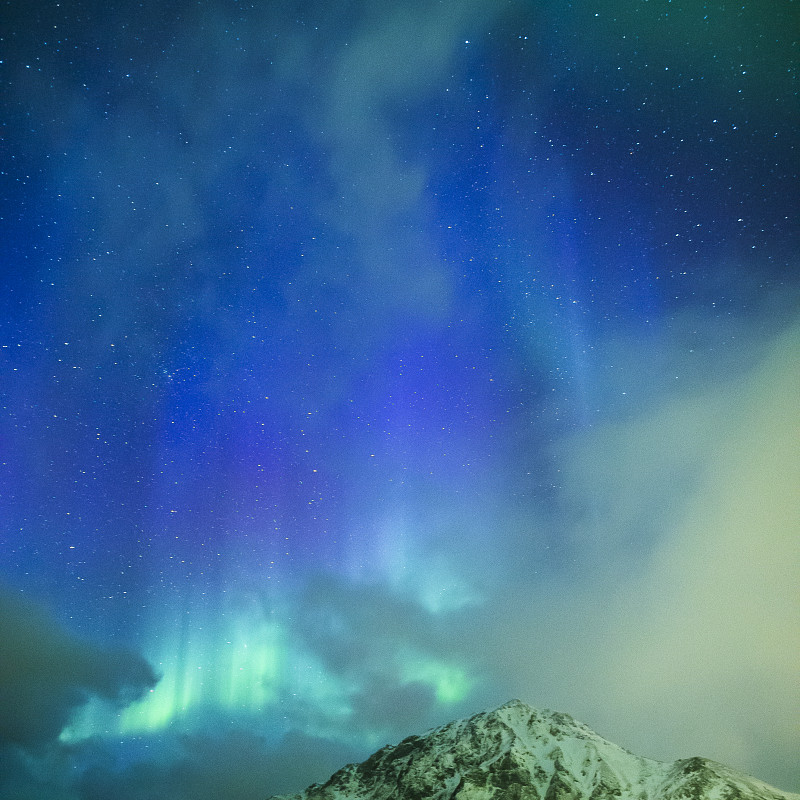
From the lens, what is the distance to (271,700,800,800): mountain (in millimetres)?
133500

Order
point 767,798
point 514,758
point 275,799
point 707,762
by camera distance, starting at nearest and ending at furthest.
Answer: point 767,798 → point 707,762 → point 514,758 → point 275,799

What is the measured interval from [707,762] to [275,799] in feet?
488

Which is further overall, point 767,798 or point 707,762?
point 707,762

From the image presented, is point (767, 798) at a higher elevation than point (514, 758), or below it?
below

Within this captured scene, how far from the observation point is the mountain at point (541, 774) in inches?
5256

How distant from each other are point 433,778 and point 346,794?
40.1m

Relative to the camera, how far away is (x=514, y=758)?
563ft

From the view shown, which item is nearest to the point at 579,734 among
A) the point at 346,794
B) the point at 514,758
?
the point at 514,758

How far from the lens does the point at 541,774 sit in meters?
164

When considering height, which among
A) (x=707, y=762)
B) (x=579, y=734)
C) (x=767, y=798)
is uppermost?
(x=579, y=734)

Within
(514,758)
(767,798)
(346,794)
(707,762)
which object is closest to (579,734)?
(514,758)

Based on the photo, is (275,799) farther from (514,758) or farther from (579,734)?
(579,734)

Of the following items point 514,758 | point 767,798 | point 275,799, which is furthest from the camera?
point 275,799

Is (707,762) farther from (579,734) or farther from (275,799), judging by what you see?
(275,799)
